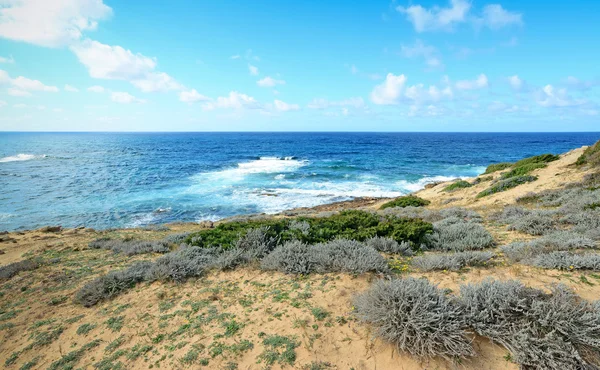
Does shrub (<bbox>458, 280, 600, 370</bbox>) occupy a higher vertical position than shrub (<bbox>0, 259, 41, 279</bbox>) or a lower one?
higher

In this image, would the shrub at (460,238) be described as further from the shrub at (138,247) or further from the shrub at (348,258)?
the shrub at (138,247)

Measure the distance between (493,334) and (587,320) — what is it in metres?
1.18

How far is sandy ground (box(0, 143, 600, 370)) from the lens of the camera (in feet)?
12.6

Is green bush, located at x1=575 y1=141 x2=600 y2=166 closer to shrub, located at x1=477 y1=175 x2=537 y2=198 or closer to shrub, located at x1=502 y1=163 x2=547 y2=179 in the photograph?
shrub, located at x1=502 y1=163 x2=547 y2=179

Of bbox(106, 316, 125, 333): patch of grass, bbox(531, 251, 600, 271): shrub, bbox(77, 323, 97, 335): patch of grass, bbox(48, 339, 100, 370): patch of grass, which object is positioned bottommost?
bbox(48, 339, 100, 370): patch of grass

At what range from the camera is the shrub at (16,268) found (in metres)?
7.07

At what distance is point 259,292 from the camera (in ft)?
17.7

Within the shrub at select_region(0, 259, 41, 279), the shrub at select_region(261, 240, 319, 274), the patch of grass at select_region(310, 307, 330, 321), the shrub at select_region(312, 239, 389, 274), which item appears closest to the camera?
the patch of grass at select_region(310, 307, 330, 321)

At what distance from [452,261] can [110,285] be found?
7.10 metres

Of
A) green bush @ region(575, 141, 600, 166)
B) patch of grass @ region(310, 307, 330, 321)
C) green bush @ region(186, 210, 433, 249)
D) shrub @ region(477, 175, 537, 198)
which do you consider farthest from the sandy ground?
A: green bush @ region(575, 141, 600, 166)

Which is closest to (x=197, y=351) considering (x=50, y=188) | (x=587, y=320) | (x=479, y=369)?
(x=479, y=369)

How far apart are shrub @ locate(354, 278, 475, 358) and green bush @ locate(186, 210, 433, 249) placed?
3053mm

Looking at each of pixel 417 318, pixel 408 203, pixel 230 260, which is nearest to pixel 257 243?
pixel 230 260

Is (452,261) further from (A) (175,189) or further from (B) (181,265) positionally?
(A) (175,189)
